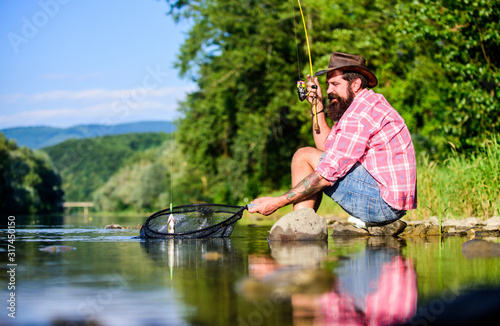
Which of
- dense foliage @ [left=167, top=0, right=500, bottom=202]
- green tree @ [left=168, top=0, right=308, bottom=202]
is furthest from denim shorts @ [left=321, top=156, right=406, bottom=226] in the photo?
green tree @ [left=168, top=0, right=308, bottom=202]

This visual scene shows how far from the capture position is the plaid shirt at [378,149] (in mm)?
5211

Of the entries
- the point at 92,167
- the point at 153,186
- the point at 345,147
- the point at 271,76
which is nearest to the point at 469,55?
the point at 345,147

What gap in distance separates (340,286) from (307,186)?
242cm

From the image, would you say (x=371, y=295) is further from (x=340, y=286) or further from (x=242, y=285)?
(x=242, y=285)

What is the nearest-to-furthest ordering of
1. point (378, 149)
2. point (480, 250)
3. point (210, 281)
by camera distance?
point (210, 281) → point (480, 250) → point (378, 149)

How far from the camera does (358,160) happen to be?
5461mm

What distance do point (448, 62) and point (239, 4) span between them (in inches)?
610

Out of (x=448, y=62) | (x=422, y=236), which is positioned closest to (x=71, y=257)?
(x=422, y=236)

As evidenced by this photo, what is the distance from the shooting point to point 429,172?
9.61 meters

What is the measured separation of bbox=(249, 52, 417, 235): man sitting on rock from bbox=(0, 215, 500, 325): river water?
0.53 metres

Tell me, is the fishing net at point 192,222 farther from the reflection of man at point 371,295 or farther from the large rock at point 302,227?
the reflection of man at point 371,295

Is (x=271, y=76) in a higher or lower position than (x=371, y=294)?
higher

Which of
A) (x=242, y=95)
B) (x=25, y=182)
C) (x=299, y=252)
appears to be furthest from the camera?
(x=25, y=182)

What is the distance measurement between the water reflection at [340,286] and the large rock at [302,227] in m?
1.21
